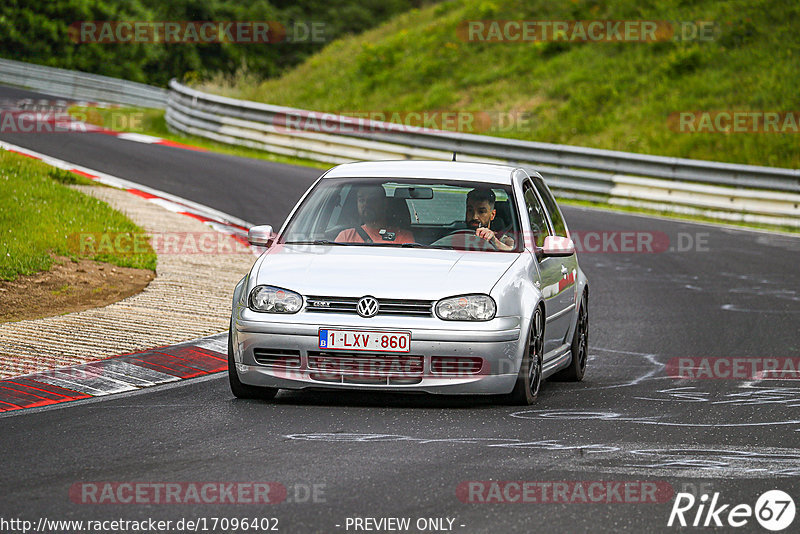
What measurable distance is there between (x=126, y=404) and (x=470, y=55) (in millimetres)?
30682

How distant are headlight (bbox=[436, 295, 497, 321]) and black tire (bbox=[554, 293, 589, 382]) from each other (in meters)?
1.94

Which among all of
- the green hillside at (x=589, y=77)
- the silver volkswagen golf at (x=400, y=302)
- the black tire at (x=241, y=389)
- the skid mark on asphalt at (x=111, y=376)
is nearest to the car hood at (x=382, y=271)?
the silver volkswagen golf at (x=400, y=302)

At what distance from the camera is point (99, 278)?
1290 centimetres

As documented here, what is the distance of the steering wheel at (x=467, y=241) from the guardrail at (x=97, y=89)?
30.0m

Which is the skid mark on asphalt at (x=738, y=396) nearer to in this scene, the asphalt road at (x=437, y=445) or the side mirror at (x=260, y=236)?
the asphalt road at (x=437, y=445)

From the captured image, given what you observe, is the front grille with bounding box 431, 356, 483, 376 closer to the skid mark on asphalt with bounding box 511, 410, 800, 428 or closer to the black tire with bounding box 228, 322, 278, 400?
the skid mark on asphalt with bounding box 511, 410, 800, 428

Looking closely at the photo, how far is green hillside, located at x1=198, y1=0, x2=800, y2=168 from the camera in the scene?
29203 millimetres

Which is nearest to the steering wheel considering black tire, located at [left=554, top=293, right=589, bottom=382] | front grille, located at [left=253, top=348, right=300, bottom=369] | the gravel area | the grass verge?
black tire, located at [left=554, top=293, right=589, bottom=382]

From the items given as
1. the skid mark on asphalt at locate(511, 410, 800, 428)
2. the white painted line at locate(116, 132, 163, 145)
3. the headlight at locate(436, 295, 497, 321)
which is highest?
the white painted line at locate(116, 132, 163, 145)

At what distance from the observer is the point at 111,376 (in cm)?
884

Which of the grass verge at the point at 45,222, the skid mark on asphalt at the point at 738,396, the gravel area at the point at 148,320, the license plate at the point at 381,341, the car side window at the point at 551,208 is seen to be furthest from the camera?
the grass verge at the point at 45,222

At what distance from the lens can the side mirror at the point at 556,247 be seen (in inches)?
347

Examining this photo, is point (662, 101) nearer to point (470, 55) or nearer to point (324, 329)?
point (470, 55)

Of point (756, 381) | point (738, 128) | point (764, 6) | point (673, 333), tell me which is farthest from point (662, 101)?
point (756, 381)
